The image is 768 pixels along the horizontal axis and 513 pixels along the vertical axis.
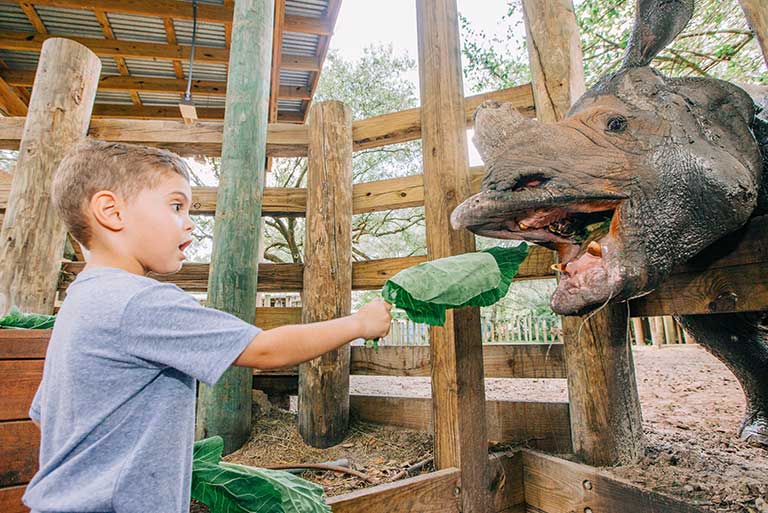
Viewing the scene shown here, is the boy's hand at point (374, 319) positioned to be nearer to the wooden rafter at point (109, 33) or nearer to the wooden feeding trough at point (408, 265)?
the wooden feeding trough at point (408, 265)

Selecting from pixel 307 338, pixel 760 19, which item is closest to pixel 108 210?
pixel 307 338

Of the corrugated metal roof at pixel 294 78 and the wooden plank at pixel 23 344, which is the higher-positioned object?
the corrugated metal roof at pixel 294 78

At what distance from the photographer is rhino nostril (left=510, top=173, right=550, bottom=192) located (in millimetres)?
1354

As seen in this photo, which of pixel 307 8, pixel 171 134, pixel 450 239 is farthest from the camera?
pixel 307 8

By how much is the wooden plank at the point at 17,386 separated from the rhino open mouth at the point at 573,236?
1.77 metres

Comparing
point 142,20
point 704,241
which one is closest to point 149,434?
point 704,241

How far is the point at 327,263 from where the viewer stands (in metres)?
2.72

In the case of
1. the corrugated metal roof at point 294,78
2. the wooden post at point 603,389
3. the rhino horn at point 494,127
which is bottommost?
the wooden post at point 603,389

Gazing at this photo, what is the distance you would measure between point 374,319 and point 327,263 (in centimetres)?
164

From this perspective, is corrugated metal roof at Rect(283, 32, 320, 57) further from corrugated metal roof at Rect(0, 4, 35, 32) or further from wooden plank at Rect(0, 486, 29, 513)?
wooden plank at Rect(0, 486, 29, 513)

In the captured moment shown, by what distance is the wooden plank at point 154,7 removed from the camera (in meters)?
5.00

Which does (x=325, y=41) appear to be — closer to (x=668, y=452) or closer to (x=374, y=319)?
(x=374, y=319)

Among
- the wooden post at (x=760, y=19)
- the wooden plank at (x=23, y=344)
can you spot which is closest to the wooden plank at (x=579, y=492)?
the wooden post at (x=760, y=19)

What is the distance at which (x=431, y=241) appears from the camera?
2.06 meters
